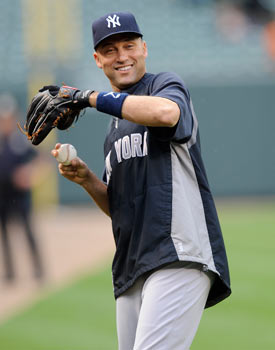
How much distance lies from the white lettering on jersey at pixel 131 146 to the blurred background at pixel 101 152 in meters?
2.87

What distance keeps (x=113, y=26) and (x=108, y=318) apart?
4149 millimetres

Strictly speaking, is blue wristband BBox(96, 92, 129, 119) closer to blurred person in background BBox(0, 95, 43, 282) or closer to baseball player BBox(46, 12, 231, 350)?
baseball player BBox(46, 12, 231, 350)

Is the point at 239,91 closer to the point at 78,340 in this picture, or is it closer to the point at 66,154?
the point at 78,340

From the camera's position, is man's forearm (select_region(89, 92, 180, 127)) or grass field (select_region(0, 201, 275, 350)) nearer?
man's forearm (select_region(89, 92, 180, 127))

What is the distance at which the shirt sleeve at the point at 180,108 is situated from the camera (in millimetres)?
2648

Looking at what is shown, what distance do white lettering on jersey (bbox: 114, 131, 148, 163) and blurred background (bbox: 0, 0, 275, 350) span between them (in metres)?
2.87

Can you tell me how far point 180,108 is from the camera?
104 inches

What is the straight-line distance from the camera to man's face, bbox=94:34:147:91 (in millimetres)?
2898


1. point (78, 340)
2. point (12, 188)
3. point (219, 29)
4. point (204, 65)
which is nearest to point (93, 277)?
point (12, 188)

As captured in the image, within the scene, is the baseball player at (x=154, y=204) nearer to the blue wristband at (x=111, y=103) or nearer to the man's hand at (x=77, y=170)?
the blue wristband at (x=111, y=103)

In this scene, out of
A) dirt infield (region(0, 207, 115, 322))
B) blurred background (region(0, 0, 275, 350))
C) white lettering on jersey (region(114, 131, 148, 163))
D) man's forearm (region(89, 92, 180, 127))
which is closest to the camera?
man's forearm (region(89, 92, 180, 127))

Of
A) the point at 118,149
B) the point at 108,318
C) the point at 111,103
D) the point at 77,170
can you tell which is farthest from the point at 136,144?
the point at 108,318

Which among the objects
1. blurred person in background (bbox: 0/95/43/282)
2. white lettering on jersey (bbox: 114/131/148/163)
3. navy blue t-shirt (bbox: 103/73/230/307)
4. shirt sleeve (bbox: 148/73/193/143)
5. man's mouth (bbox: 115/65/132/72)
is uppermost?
man's mouth (bbox: 115/65/132/72)

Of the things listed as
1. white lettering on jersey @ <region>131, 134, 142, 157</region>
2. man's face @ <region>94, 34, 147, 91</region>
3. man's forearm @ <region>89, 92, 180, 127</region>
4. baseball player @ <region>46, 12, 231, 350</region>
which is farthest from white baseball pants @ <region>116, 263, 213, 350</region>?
man's face @ <region>94, 34, 147, 91</region>
